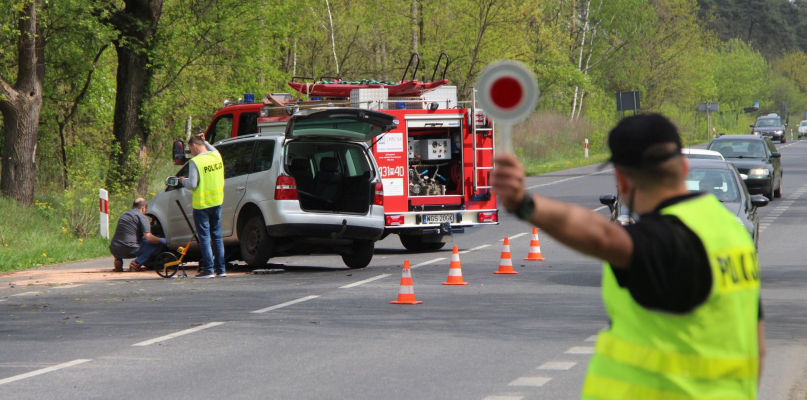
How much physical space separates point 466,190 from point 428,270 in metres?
2.99

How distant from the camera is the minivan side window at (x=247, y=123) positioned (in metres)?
18.0

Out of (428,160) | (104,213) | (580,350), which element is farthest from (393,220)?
(580,350)

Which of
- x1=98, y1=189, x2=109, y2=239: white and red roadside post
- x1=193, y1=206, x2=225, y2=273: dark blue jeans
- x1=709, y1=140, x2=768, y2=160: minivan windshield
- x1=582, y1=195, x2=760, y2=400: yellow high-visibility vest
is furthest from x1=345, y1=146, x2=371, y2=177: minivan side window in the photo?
x1=709, y1=140, x2=768, y2=160: minivan windshield

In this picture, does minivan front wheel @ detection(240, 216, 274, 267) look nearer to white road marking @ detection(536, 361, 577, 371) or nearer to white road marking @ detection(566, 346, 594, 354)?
white road marking @ detection(566, 346, 594, 354)

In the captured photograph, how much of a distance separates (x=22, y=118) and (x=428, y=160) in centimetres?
945

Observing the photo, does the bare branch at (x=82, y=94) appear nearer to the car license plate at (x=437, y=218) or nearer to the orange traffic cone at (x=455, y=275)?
the car license plate at (x=437, y=218)

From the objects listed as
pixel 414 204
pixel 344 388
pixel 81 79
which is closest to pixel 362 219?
pixel 414 204

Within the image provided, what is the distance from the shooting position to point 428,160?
17125mm

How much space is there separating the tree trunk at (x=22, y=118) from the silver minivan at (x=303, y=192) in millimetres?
7521

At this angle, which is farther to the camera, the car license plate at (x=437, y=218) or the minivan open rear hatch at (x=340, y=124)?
the car license plate at (x=437, y=218)

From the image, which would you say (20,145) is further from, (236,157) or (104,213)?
(236,157)

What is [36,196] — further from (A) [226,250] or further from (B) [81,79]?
(A) [226,250]

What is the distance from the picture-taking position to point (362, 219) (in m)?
14.4

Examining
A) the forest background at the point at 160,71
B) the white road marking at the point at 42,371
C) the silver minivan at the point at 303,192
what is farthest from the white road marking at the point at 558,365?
the forest background at the point at 160,71
